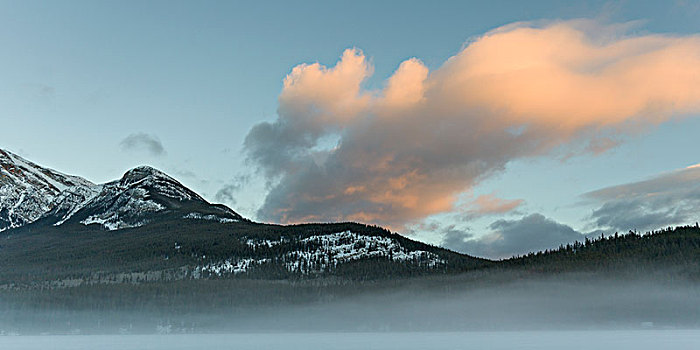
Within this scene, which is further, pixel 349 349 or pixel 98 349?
pixel 98 349

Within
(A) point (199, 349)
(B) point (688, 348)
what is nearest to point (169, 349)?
(A) point (199, 349)

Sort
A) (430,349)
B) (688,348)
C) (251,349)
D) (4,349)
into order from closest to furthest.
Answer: (688,348) → (430,349) → (251,349) → (4,349)

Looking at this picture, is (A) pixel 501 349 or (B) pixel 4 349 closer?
(A) pixel 501 349

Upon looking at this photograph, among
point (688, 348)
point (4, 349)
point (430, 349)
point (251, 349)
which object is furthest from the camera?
point (4, 349)

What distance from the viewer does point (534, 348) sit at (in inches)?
5640

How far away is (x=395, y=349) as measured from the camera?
146375mm

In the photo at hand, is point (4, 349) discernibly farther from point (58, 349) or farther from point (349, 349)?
point (349, 349)

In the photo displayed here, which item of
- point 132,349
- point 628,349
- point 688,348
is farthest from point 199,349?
point 688,348

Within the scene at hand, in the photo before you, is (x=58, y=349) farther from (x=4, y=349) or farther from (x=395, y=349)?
(x=395, y=349)

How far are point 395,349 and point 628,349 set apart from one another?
56.3 metres

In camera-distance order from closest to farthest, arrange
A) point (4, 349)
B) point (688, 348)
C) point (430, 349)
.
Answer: point (688, 348)
point (430, 349)
point (4, 349)

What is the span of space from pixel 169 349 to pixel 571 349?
105 m

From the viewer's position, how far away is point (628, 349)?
138 m

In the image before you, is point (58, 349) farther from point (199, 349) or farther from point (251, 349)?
point (251, 349)
